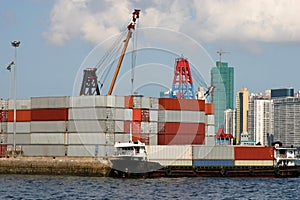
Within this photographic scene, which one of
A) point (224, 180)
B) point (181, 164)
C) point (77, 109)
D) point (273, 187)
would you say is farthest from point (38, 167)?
point (273, 187)

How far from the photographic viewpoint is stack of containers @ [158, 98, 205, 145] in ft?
308

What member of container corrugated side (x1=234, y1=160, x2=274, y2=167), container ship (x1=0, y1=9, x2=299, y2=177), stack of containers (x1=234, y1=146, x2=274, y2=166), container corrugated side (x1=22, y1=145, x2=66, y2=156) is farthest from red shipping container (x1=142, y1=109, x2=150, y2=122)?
container corrugated side (x1=234, y1=160, x2=274, y2=167)

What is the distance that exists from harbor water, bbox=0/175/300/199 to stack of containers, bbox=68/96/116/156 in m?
6.49

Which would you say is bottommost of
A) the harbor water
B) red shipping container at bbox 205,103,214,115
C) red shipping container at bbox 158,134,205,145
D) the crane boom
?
the harbor water

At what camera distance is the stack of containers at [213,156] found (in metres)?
85.5

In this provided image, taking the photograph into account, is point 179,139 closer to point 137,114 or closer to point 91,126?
point 137,114

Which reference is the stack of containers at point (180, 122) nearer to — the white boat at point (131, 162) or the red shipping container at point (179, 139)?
the red shipping container at point (179, 139)

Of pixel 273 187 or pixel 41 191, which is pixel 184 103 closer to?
pixel 273 187

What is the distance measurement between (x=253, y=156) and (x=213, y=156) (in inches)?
211

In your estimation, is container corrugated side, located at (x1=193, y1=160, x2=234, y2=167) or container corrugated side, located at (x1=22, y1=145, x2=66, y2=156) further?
Result: container corrugated side, located at (x1=22, y1=145, x2=66, y2=156)

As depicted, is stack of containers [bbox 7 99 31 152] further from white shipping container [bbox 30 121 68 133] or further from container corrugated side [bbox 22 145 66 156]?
white shipping container [bbox 30 121 68 133]

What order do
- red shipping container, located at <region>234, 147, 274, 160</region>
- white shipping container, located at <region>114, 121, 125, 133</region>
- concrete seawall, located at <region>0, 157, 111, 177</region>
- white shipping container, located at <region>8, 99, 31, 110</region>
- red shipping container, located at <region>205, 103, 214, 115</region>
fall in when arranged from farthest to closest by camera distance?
red shipping container, located at <region>205, 103, 214, 115</region>, white shipping container, located at <region>8, 99, 31, 110</region>, white shipping container, located at <region>114, 121, 125, 133</region>, red shipping container, located at <region>234, 147, 274, 160</region>, concrete seawall, located at <region>0, 157, 111, 177</region>

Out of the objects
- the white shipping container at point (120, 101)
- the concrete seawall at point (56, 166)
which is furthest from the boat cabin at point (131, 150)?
the white shipping container at point (120, 101)

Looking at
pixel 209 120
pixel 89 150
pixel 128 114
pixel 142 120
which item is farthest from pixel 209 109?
pixel 89 150
